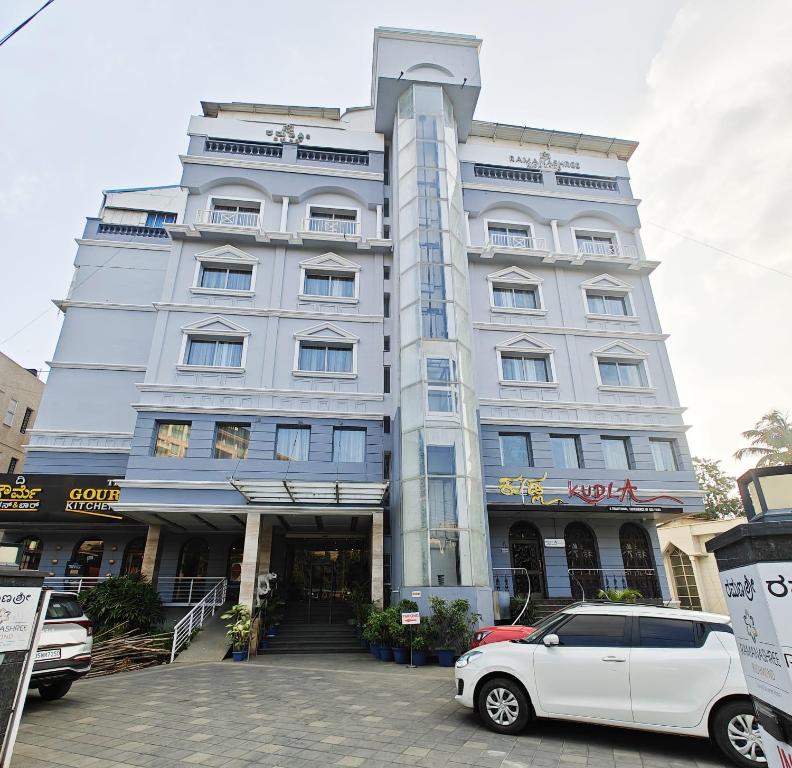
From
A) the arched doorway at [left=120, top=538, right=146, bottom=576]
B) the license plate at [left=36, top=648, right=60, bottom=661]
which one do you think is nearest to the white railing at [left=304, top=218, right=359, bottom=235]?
the arched doorway at [left=120, top=538, right=146, bottom=576]

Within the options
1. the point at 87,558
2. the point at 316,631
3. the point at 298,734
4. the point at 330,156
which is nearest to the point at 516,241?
the point at 330,156

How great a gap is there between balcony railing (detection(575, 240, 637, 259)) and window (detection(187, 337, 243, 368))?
49.2 feet

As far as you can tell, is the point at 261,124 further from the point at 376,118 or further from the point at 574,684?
the point at 574,684

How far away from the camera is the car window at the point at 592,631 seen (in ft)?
18.5

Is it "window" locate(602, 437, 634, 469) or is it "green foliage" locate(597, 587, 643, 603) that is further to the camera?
"window" locate(602, 437, 634, 469)

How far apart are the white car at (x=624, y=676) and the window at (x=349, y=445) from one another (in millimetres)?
11076

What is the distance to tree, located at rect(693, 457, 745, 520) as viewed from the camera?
3006 cm

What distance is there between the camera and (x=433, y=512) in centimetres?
1399

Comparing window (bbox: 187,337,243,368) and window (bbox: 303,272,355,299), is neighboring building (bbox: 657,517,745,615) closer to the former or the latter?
window (bbox: 303,272,355,299)

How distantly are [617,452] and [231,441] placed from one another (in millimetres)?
14013

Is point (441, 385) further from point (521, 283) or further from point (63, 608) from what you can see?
point (63, 608)

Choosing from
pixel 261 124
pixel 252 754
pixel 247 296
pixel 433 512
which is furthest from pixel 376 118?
pixel 252 754

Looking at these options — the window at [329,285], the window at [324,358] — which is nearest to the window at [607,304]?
the window at [329,285]

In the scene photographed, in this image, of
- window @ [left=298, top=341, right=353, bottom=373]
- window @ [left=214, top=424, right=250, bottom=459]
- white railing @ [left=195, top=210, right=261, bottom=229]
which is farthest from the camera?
white railing @ [left=195, top=210, right=261, bottom=229]
